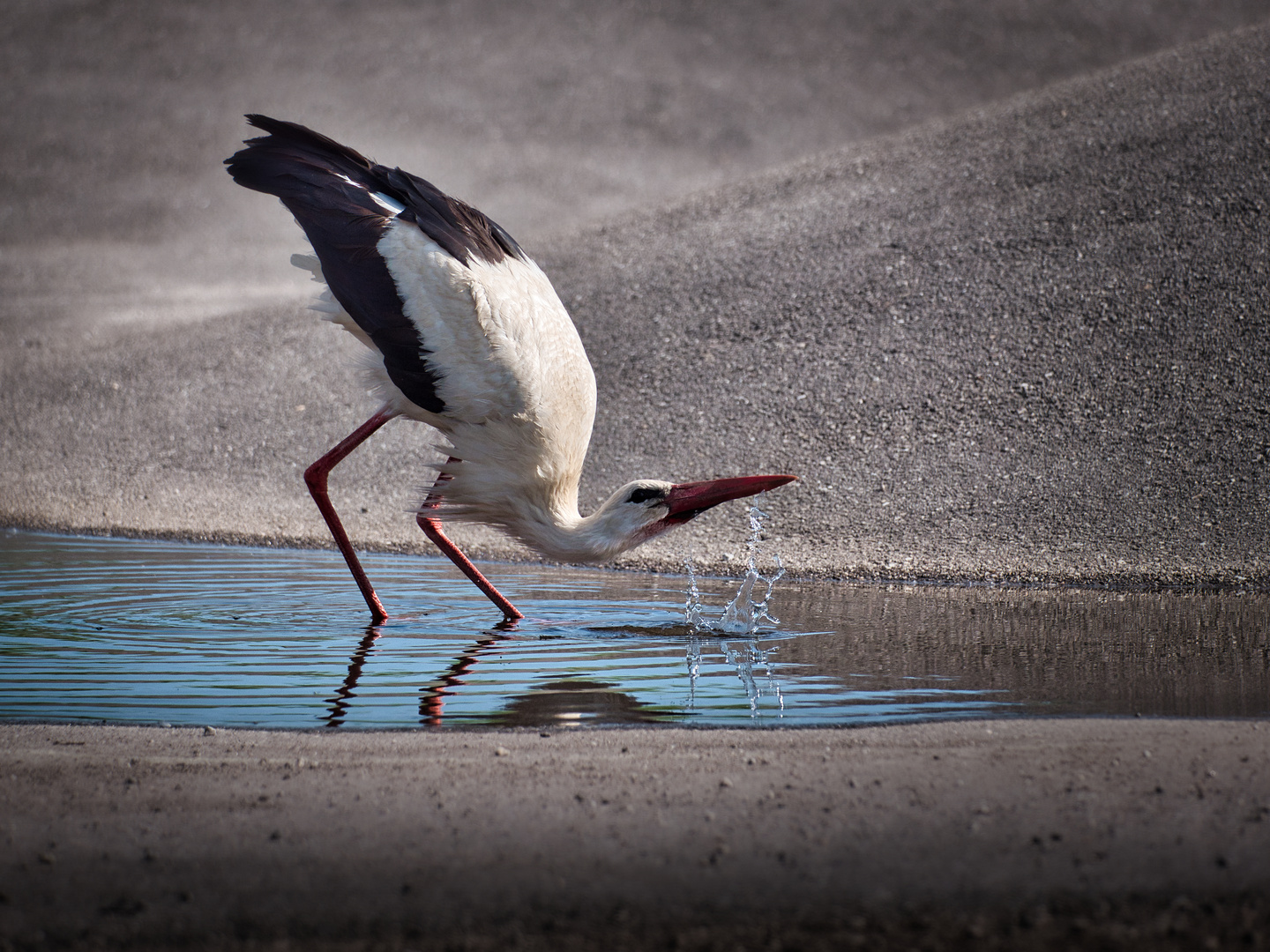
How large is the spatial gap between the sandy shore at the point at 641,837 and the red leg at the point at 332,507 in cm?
251

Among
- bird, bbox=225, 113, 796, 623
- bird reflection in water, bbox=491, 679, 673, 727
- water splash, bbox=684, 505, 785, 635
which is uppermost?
bird, bbox=225, 113, 796, 623

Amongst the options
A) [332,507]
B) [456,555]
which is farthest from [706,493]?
[332,507]

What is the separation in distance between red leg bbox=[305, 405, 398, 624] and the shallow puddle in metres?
0.18

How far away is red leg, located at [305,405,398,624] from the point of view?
23.9ft

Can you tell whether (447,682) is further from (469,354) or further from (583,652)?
(469,354)

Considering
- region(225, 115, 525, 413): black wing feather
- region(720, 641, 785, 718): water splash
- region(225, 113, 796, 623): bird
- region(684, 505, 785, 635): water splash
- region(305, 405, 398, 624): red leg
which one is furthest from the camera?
region(305, 405, 398, 624): red leg

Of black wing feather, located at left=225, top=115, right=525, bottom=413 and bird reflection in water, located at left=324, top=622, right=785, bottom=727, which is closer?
bird reflection in water, located at left=324, top=622, right=785, bottom=727

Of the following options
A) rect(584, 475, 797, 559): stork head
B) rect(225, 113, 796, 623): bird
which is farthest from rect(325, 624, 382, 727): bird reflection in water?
rect(584, 475, 797, 559): stork head

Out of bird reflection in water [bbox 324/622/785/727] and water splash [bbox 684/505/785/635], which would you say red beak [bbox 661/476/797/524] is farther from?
bird reflection in water [bbox 324/622/785/727]

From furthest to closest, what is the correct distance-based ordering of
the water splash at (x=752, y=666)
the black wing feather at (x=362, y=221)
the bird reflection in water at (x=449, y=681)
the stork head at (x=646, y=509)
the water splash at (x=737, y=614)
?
1. the black wing feather at (x=362, y=221)
2. the water splash at (x=737, y=614)
3. the stork head at (x=646, y=509)
4. the water splash at (x=752, y=666)
5. the bird reflection in water at (x=449, y=681)

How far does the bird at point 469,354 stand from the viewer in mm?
6863

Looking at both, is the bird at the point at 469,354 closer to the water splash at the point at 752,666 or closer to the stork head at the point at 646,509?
the stork head at the point at 646,509

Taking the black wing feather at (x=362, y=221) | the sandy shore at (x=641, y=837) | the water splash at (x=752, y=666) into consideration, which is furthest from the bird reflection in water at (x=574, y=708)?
the black wing feather at (x=362, y=221)

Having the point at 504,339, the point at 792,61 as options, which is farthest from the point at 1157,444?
the point at 792,61
